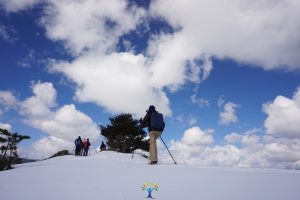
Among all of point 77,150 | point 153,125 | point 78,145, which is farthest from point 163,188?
point 78,145

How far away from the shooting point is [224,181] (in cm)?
567

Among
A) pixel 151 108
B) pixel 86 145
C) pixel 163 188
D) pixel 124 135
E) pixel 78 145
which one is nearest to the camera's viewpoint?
pixel 163 188

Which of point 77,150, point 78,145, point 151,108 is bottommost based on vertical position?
point 151,108

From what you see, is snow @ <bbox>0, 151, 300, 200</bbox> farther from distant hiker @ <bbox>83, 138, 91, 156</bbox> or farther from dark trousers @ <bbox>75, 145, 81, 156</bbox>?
distant hiker @ <bbox>83, 138, 91, 156</bbox>

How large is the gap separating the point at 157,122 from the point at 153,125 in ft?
0.70

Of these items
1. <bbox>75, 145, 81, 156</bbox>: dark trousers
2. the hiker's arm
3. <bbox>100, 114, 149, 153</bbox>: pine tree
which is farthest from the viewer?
<bbox>100, 114, 149, 153</bbox>: pine tree

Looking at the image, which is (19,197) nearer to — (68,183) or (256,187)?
(68,183)

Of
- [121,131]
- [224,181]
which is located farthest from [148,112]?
[121,131]

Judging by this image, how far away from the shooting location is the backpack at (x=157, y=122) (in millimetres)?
11383

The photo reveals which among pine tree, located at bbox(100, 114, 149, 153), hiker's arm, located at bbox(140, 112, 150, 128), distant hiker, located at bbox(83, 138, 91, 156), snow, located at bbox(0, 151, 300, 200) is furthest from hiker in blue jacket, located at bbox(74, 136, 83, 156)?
snow, located at bbox(0, 151, 300, 200)

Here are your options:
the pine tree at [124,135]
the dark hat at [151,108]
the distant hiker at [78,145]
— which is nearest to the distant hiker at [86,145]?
the distant hiker at [78,145]

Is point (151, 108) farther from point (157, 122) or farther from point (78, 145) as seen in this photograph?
point (78, 145)

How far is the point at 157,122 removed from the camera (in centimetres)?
1146

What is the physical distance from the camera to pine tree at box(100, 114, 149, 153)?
38.0 meters
